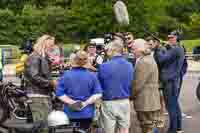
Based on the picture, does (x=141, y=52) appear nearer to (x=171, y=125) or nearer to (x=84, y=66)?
(x=84, y=66)

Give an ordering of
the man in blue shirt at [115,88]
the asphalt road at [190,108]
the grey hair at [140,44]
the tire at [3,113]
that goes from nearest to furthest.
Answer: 1. the man in blue shirt at [115,88]
2. the grey hair at [140,44]
3. the tire at [3,113]
4. the asphalt road at [190,108]

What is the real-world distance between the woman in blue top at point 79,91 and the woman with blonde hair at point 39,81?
A: 1.00m

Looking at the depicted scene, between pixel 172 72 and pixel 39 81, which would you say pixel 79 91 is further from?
pixel 172 72

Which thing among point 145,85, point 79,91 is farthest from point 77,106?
point 145,85

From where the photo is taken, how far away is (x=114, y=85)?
7.27 meters

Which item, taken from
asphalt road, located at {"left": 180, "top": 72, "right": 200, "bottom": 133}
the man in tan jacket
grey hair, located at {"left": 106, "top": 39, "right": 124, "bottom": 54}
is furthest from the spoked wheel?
asphalt road, located at {"left": 180, "top": 72, "right": 200, "bottom": 133}

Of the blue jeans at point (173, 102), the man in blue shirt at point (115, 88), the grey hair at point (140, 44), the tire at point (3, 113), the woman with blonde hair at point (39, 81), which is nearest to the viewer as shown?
the man in blue shirt at point (115, 88)

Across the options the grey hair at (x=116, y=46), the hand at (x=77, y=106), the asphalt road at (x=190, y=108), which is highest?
the grey hair at (x=116, y=46)

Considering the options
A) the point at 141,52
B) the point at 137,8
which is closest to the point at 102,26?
the point at 137,8

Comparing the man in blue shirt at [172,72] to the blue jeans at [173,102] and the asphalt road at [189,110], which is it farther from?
the asphalt road at [189,110]

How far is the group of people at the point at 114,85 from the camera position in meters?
6.88

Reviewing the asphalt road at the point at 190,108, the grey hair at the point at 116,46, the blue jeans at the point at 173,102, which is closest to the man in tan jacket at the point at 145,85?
the grey hair at the point at 116,46

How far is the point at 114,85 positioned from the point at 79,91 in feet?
1.95

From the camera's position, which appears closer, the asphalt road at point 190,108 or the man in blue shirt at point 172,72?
the man in blue shirt at point 172,72
